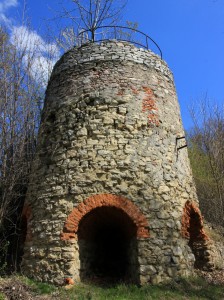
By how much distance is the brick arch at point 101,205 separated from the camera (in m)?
6.93

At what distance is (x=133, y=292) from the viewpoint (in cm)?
636

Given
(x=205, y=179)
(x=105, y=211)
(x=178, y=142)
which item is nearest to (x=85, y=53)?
(x=178, y=142)

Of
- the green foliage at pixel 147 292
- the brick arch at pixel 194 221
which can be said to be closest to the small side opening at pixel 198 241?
the brick arch at pixel 194 221

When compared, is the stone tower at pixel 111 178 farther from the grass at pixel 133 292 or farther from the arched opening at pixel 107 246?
the grass at pixel 133 292

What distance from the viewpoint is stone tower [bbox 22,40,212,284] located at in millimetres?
6953

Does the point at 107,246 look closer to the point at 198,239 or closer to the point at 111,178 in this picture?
the point at 111,178

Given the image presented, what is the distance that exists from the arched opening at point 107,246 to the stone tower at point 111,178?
0.02 m

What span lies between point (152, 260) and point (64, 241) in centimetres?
183

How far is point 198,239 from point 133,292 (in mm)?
2879

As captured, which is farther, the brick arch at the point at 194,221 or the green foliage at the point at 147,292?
the brick arch at the point at 194,221

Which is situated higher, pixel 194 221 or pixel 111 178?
pixel 111 178

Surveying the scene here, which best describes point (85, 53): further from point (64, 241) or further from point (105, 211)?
point (64, 241)

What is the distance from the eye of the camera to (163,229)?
7.13m

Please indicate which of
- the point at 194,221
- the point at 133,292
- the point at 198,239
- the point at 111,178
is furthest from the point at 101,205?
the point at 198,239
